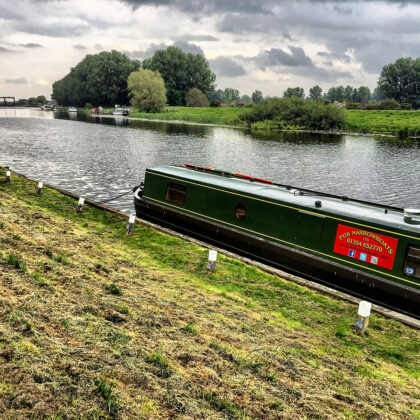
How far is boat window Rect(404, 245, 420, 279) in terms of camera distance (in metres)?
11.1

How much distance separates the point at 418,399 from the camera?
6.98 metres

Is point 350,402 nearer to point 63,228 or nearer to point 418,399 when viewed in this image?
point 418,399

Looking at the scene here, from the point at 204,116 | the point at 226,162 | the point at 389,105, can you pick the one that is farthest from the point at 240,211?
the point at 389,105

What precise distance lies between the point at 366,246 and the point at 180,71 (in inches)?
5766

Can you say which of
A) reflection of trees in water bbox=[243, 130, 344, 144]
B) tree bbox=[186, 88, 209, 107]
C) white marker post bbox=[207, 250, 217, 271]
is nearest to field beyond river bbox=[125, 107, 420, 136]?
reflection of trees in water bbox=[243, 130, 344, 144]

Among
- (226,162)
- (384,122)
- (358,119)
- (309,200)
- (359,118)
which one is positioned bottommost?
(226,162)

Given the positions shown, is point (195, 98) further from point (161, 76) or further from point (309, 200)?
point (309, 200)

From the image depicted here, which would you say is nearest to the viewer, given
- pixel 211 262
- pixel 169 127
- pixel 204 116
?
pixel 211 262

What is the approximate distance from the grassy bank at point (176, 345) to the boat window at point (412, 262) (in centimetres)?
177

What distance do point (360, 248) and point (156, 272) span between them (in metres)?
6.01

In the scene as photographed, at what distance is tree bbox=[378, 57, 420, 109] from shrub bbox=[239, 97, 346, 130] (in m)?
77.4

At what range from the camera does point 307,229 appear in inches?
527

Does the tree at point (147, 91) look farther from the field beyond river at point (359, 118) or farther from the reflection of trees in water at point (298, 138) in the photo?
the reflection of trees in water at point (298, 138)

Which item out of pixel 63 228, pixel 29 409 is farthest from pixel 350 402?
pixel 63 228
